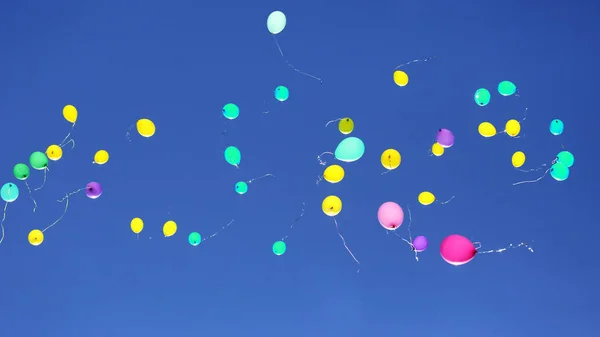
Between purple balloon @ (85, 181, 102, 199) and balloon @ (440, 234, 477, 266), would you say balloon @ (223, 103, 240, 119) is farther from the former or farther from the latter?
balloon @ (440, 234, 477, 266)

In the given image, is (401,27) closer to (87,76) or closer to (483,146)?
(483,146)

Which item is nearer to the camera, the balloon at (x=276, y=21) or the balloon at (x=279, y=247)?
the balloon at (x=276, y=21)

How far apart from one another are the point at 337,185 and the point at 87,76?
137 centimetres

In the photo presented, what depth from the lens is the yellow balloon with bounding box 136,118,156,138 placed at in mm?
2689

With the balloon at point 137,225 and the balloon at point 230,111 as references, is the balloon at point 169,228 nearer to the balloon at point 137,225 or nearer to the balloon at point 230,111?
the balloon at point 137,225

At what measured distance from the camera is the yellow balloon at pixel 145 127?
269 centimetres

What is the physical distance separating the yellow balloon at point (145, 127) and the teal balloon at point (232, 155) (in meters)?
0.36

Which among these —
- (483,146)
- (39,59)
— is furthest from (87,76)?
(483,146)

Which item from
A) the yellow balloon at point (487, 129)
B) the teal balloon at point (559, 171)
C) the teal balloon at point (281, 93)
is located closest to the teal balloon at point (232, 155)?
the teal balloon at point (281, 93)

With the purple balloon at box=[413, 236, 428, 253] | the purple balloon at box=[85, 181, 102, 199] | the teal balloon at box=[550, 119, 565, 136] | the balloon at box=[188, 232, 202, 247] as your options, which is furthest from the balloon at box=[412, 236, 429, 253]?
the purple balloon at box=[85, 181, 102, 199]

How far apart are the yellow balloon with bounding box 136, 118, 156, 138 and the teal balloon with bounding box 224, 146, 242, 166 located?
357 mm

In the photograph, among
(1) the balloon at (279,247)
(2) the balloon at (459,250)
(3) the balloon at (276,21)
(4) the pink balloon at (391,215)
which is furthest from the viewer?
(1) the balloon at (279,247)

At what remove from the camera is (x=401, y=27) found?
305 centimetres

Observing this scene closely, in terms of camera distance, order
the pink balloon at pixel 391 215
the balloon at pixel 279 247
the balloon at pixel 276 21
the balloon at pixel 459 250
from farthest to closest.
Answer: the balloon at pixel 279 247 < the balloon at pixel 276 21 < the pink balloon at pixel 391 215 < the balloon at pixel 459 250
